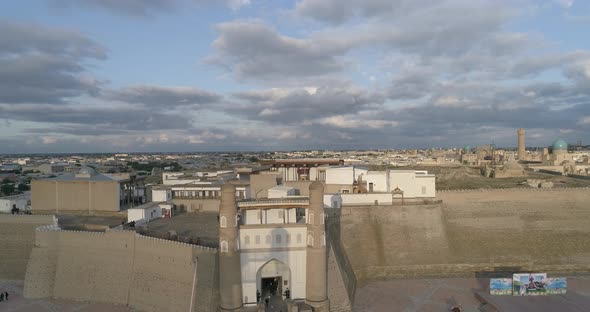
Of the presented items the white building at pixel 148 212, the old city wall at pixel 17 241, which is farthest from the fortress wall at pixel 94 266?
the old city wall at pixel 17 241

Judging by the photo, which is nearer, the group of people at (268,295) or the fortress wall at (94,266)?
the group of people at (268,295)

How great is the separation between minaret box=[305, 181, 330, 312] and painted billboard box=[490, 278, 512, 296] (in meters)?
8.39

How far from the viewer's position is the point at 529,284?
777 inches

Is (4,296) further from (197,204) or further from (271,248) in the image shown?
(271,248)

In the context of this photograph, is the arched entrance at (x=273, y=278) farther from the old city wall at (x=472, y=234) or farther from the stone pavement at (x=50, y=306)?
the stone pavement at (x=50, y=306)

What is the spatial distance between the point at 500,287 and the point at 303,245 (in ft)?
32.1

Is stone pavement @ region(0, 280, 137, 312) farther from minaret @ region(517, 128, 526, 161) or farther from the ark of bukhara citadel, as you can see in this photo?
minaret @ region(517, 128, 526, 161)

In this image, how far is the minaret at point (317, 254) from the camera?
56.0 feet

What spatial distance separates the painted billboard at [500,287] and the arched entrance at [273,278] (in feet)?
31.9

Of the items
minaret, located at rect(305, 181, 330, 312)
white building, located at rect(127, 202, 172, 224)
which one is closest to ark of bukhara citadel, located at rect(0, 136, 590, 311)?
minaret, located at rect(305, 181, 330, 312)

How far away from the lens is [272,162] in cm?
3584

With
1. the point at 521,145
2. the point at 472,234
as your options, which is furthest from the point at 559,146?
the point at 472,234

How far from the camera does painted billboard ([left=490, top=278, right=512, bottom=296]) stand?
1980cm

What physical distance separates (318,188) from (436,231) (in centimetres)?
1088
